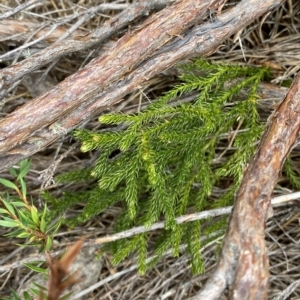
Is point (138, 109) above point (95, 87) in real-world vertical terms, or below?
below

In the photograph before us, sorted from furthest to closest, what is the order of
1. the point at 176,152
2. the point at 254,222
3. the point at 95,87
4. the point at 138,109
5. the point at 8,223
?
the point at 138,109 < the point at 176,152 < the point at 95,87 < the point at 8,223 < the point at 254,222

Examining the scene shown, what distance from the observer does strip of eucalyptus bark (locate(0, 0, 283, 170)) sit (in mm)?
1573

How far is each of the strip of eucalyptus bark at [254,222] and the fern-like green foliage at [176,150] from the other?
1.10ft

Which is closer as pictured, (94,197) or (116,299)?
(94,197)

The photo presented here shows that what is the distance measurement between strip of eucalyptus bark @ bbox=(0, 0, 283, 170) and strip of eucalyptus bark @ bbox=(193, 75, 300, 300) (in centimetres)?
46

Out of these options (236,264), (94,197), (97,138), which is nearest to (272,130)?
(236,264)

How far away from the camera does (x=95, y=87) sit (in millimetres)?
1627

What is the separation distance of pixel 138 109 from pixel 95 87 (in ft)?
1.89

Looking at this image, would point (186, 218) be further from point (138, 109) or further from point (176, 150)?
point (138, 109)

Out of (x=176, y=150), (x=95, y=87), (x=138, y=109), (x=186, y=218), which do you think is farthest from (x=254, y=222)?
(x=138, y=109)

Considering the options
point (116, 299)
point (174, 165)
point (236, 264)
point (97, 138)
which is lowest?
point (116, 299)

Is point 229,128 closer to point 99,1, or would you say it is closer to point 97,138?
point 97,138

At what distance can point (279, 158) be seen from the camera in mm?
1430

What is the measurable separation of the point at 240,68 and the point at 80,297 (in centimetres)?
144
